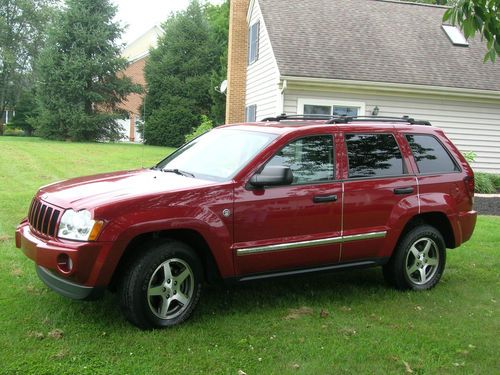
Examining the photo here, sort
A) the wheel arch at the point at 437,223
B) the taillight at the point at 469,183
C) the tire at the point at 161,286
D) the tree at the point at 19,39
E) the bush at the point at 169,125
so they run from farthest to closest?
the tree at the point at 19,39 < the bush at the point at 169,125 < the taillight at the point at 469,183 < the wheel arch at the point at 437,223 < the tire at the point at 161,286

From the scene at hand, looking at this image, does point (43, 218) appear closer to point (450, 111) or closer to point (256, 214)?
point (256, 214)

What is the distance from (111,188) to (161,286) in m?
0.91

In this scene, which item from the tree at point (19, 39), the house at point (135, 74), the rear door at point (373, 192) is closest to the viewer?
the rear door at point (373, 192)

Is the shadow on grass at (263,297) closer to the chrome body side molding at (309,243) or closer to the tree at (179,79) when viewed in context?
the chrome body side molding at (309,243)

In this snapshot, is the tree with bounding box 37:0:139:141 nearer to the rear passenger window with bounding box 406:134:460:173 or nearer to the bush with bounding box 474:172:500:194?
the bush with bounding box 474:172:500:194

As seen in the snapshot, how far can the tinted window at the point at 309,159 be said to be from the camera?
5055 mm

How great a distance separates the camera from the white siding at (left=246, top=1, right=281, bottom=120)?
48.6 feet

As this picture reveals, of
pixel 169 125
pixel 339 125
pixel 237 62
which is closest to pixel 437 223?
pixel 339 125

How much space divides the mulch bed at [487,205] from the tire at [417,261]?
577cm

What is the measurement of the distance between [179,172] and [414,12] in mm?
15310

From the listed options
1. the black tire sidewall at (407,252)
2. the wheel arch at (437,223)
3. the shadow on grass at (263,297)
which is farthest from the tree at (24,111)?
the black tire sidewall at (407,252)

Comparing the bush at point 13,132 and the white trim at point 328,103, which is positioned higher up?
the white trim at point 328,103

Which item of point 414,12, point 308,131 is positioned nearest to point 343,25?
point 414,12

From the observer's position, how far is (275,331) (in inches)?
179
